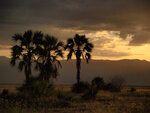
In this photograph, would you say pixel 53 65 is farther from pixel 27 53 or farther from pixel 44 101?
pixel 44 101

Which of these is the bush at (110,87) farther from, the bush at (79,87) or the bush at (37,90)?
the bush at (37,90)

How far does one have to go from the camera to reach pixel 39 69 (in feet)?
103

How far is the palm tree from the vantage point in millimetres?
32031

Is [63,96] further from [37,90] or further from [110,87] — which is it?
[110,87]

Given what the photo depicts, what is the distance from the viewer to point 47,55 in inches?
1288

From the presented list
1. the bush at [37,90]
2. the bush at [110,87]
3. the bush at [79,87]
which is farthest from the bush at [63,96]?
the bush at [110,87]

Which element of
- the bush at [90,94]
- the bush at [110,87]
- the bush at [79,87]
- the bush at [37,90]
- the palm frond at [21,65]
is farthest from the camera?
the bush at [110,87]

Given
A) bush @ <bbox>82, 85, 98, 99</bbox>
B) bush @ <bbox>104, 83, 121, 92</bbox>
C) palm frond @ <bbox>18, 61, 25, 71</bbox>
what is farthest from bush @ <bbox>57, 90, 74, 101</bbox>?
bush @ <bbox>104, 83, 121, 92</bbox>

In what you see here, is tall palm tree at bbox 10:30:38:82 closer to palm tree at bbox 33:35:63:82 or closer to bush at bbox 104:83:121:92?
palm tree at bbox 33:35:63:82

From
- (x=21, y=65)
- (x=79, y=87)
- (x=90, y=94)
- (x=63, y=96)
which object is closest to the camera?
(x=63, y=96)

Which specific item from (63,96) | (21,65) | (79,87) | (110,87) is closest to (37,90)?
(63,96)

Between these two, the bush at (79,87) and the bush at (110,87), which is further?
the bush at (110,87)

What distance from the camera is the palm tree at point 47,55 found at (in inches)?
1261

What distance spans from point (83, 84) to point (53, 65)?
667cm
